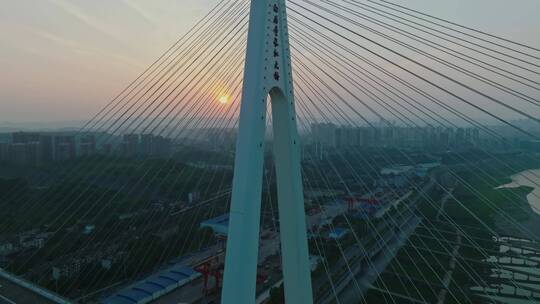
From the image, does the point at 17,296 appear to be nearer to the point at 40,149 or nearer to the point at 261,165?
the point at 261,165

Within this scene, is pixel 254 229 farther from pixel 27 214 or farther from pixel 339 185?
pixel 339 185

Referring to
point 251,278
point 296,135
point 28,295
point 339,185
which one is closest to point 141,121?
point 296,135

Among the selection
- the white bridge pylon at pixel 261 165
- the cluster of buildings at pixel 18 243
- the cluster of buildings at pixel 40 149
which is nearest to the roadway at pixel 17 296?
the white bridge pylon at pixel 261 165

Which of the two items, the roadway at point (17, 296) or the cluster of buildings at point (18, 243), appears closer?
the roadway at point (17, 296)

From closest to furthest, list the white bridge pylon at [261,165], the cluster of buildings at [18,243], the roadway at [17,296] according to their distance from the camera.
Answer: the white bridge pylon at [261,165]
the roadway at [17,296]
the cluster of buildings at [18,243]

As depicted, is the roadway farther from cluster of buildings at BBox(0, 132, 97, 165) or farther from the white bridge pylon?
cluster of buildings at BBox(0, 132, 97, 165)

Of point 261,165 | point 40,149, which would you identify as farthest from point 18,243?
point 261,165

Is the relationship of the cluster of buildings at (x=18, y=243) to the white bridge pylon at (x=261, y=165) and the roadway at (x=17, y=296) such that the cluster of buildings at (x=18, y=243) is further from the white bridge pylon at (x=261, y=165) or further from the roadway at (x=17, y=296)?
the white bridge pylon at (x=261, y=165)
